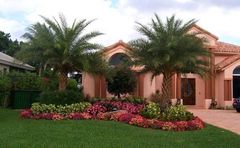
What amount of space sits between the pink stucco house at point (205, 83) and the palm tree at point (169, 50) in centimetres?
1096

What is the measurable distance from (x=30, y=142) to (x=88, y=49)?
10031mm

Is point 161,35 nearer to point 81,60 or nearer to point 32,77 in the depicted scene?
point 81,60

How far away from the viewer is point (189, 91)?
36.6 meters

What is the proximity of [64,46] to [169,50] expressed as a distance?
497cm

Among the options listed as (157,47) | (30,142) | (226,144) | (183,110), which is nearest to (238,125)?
(183,110)

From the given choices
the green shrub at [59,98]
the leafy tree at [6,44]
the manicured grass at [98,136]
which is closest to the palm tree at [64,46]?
the green shrub at [59,98]

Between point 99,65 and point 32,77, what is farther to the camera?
point 32,77

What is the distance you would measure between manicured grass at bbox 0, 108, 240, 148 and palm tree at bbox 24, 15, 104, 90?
441 centimetres

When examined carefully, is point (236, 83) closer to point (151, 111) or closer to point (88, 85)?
point (88, 85)

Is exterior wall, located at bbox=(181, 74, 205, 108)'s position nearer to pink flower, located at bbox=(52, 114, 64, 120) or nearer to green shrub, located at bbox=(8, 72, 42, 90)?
green shrub, located at bbox=(8, 72, 42, 90)

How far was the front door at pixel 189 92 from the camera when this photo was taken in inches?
1437

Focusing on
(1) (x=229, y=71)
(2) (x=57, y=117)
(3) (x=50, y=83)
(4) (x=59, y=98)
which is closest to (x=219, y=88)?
Answer: (1) (x=229, y=71)

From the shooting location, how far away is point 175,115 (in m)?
18.8

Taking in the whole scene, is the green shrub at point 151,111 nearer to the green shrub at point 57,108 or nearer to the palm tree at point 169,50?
the palm tree at point 169,50
